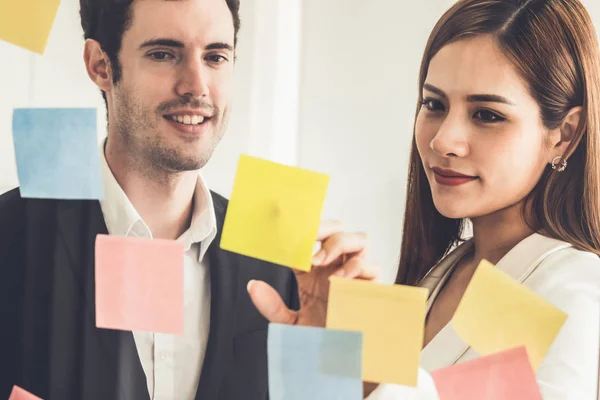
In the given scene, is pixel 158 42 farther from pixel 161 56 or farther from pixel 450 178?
pixel 450 178

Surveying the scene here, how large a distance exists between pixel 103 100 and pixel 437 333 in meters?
0.51

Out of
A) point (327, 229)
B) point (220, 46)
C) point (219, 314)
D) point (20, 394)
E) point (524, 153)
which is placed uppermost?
point (220, 46)

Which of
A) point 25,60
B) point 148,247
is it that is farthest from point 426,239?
point 25,60

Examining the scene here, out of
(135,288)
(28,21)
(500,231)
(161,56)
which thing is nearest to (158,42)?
(161,56)

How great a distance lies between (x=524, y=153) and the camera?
0.90 meters

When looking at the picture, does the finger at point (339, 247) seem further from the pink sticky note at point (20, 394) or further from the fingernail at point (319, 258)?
the pink sticky note at point (20, 394)

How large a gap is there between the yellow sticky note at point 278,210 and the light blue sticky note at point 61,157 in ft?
0.56

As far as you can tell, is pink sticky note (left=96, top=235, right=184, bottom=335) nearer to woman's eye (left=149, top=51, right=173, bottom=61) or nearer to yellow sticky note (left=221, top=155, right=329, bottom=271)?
yellow sticky note (left=221, top=155, right=329, bottom=271)

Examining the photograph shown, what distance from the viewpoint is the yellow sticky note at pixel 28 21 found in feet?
2.79

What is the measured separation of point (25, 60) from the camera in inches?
34.2

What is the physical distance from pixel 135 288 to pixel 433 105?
43 centimetres

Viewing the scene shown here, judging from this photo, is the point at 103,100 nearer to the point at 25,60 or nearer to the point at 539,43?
the point at 25,60

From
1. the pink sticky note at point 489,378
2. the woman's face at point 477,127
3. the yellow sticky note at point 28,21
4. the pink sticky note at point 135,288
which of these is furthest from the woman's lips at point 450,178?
the yellow sticky note at point 28,21

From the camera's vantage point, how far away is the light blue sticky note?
845mm
